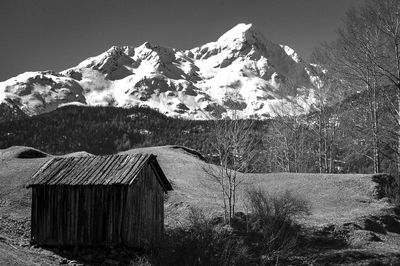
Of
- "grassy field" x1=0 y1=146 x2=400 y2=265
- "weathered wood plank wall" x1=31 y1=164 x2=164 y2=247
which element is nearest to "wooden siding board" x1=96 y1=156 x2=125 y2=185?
"weathered wood plank wall" x1=31 y1=164 x2=164 y2=247

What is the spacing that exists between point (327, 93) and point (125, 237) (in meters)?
27.6

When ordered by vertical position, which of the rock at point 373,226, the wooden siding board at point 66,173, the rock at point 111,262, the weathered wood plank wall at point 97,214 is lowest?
the rock at point 111,262

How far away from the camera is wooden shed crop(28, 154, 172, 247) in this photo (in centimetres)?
2878

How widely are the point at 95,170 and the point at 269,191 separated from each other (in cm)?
1810

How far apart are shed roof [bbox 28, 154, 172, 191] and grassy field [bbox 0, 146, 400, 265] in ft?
14.5

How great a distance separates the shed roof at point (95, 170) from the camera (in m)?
28.9

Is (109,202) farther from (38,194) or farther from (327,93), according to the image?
(327,93)

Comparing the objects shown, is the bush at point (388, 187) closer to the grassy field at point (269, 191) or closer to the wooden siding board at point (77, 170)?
the grassy field at point (269, 191)

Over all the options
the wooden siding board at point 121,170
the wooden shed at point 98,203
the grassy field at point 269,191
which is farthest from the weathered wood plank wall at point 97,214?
the grassy field at point 269,191

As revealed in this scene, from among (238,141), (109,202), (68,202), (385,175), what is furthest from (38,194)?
(385,175)

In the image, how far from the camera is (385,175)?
140 feet

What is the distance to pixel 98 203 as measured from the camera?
29188mm

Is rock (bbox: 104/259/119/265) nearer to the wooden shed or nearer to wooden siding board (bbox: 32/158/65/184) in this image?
the wooden shed

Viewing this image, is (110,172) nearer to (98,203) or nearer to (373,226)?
(98,203)
